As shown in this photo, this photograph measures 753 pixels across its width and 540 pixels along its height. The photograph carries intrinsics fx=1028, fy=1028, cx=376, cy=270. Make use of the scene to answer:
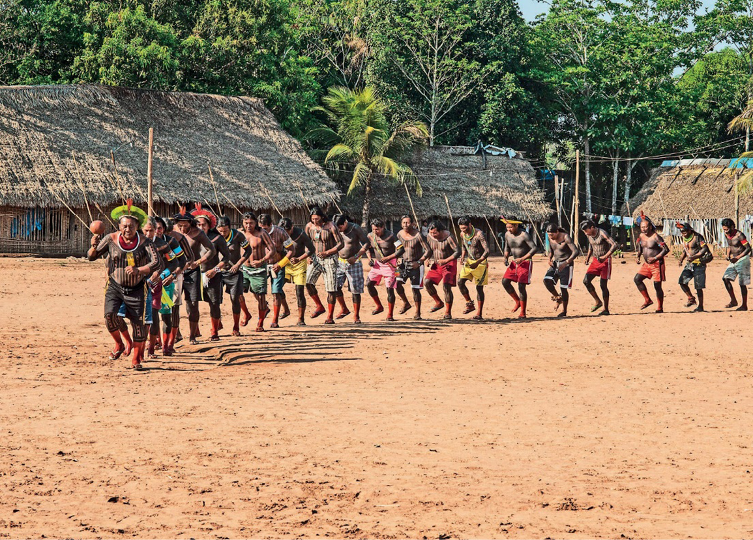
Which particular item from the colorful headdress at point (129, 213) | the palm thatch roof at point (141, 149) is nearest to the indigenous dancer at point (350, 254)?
A: the colorful headdress at point (129, 213)

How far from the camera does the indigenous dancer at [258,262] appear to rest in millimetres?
13570

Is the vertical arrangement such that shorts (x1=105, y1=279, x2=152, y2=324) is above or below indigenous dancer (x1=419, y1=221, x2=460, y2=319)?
below

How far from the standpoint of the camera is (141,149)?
2919 cm

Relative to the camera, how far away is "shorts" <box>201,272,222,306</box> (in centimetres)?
1238

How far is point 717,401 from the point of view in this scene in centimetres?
881

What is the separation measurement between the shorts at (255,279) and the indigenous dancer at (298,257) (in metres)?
0.39

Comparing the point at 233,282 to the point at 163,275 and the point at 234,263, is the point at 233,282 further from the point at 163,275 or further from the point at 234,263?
the point at 163,275

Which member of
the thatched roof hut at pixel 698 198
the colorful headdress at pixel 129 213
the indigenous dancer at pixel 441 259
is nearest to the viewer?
the colorful headdress at pixel 129 213

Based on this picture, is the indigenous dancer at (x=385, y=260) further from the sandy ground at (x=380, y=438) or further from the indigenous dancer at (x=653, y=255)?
the indigenous dancer at (x=653, y=255)

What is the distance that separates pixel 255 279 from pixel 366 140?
21.3m

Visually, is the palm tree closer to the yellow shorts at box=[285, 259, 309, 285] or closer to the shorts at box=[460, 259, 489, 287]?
the shorts at box=[460, 259, 489, 287]

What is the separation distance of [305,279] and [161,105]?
18.2 metres

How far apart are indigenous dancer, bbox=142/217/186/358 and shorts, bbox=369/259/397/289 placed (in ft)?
14.9

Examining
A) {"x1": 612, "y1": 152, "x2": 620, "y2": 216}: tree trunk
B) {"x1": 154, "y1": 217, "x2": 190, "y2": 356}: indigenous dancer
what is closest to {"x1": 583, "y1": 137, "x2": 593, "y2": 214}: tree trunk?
{"x1": 612, "y1": 152, "x2": 620, "y2": 216}: tree trunk
